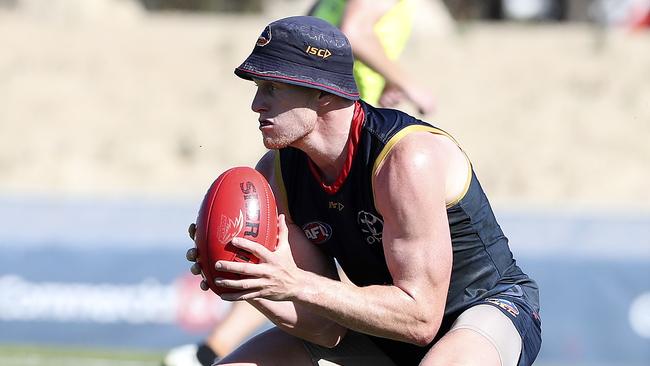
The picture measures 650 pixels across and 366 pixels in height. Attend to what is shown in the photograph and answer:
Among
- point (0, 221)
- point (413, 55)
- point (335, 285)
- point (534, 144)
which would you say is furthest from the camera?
point (413, 55)

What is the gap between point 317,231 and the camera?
14.7ft

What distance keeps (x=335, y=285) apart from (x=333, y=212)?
472mm

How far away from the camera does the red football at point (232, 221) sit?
3.89 m

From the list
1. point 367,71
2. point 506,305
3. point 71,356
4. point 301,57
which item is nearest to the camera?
point 301,57

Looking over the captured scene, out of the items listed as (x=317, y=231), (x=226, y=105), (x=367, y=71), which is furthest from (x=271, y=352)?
(x=226, y=105)

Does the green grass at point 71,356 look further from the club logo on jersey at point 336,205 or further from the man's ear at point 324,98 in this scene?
the man's ear at point 324,98

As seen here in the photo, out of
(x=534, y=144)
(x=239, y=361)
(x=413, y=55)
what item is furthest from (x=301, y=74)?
(x=413, y=55)

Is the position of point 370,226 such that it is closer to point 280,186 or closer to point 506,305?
point 280,186

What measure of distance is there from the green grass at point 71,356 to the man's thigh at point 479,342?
5131mm

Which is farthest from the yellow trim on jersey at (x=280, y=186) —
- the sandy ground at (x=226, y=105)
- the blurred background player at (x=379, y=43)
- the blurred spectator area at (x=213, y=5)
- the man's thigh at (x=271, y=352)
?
the blurred spectator area at (x=213, y=5)

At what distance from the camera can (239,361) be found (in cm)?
441

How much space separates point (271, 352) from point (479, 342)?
850 millimetres

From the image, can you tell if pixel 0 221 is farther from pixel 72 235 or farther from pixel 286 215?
pixel 286 215

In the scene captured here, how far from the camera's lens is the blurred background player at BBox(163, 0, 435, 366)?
5602 millimetres
